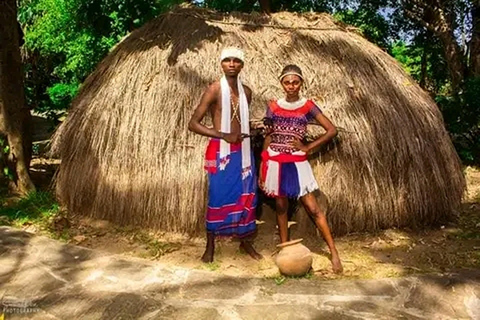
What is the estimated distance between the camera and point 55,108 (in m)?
8.10

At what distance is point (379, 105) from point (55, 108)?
215 inches

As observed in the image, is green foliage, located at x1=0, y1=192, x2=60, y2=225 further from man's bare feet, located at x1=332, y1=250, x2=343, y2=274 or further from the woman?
man's bare feet, located at x1=332, y1=250, x2=343, y2=274

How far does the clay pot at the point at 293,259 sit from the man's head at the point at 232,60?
4.88 feet

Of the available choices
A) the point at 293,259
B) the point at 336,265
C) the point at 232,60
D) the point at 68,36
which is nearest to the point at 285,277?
the point at 293,259

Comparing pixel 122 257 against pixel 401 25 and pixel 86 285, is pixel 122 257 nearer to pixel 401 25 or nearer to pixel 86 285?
pixel 86 285

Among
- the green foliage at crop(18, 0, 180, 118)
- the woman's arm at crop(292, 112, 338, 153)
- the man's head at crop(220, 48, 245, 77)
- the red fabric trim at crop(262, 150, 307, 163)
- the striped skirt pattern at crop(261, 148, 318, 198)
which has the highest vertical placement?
the green foliage at crop(18, 0, 180, 118)

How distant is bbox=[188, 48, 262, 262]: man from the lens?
157 inches

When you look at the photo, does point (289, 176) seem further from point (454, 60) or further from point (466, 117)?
point (454, 60)

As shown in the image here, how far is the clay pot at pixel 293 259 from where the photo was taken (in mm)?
3887

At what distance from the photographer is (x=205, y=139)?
484cm

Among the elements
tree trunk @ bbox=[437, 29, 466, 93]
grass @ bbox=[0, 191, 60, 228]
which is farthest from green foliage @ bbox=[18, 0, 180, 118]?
tree trunk @ bbox=[437, 29, 466, 93]

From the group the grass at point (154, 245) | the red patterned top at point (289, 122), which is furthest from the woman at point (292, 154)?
the grass at point (154, 245)

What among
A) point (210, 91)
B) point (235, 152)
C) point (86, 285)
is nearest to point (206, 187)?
point (235, 152)

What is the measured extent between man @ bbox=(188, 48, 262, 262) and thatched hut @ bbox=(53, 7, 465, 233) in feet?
2.02
